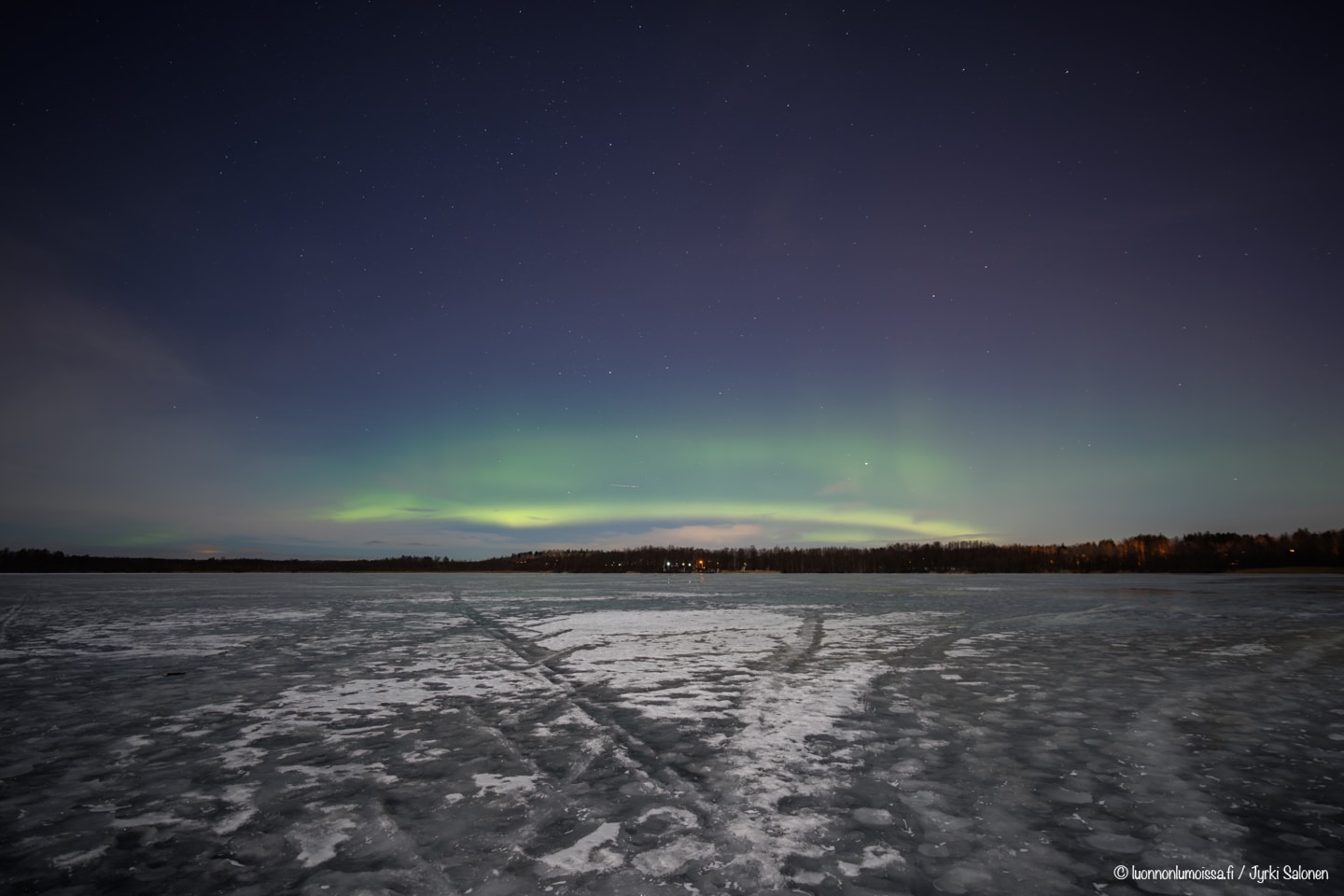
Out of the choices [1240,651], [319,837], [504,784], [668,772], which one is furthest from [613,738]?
[1240,651]

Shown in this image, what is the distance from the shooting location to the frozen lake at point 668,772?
3.03 m

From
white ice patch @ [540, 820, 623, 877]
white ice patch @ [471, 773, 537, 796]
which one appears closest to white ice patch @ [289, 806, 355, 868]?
white ice patch @ [471, 773, 537, 796]

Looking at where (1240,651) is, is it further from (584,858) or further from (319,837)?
(319,837)

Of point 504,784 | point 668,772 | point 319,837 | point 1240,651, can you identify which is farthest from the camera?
point 1240,651

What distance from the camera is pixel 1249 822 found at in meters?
3.52

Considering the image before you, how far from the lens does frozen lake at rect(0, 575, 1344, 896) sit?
303cm

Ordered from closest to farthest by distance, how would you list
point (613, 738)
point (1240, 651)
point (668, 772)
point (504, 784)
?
point (504, 784) → point (668, 772) → point (613, 738) → point (1240, 651)

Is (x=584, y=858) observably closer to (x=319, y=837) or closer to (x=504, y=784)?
(x=504, y=784)

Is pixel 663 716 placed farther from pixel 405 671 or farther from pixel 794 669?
pixel 405 671

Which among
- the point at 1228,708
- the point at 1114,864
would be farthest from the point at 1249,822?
the point at 1228,708

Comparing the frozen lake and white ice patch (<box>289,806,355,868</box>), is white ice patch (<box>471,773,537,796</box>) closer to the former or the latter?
the frozen lake

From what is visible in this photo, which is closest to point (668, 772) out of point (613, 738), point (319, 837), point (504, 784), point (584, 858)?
point (613, 738)

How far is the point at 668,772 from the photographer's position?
4363mm

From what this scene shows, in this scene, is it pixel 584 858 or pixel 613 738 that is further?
pixel 613 738
